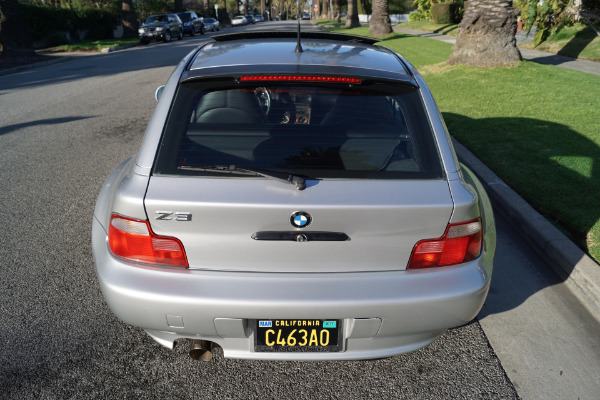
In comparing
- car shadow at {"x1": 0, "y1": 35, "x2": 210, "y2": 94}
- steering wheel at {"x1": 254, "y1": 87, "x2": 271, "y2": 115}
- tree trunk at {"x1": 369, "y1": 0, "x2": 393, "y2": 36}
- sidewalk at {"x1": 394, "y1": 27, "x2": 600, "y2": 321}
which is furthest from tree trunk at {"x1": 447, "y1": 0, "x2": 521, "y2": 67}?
tree trunk at {"x1": 369, "y1": 0, "x2": 393, "y2": 36}

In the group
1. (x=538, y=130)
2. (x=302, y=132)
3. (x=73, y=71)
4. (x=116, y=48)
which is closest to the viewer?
(x=302, y=132)

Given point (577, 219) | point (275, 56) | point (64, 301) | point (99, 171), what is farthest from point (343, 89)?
point (99, 171)

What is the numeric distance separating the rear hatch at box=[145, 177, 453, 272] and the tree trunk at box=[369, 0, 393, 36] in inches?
1050

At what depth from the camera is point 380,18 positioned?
27.0m

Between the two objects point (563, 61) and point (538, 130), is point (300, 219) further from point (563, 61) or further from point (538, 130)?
point (563, 61)

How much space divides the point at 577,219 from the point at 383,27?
2464 cm

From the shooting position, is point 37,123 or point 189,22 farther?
point 189,22

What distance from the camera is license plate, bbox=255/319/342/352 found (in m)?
2.33

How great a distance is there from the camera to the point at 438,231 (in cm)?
233

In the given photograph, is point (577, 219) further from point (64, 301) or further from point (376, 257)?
point (64, 301)

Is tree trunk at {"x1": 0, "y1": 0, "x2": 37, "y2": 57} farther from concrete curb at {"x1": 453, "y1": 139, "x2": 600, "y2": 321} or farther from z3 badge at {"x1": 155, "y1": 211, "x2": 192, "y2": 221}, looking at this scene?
z3 badge at {"x1": 155, "y1": 211, "x2": 192, "y2": 221}

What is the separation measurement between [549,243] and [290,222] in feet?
A: 9.17

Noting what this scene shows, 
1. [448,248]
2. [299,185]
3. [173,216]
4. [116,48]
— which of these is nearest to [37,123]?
[173,216]

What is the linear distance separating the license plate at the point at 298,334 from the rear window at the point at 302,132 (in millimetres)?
700
